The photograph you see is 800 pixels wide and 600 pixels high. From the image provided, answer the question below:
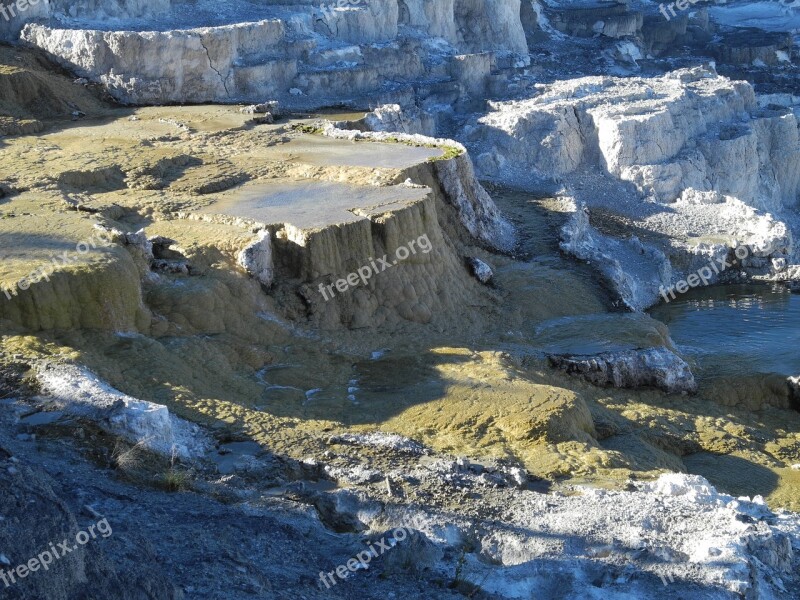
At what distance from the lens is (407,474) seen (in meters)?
9.45

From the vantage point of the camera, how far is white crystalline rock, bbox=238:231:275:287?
14.1 meters

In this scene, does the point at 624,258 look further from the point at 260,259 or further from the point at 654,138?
the point at 260,259

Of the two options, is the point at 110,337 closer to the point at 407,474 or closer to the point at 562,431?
the point at 407,474

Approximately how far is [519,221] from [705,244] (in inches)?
243

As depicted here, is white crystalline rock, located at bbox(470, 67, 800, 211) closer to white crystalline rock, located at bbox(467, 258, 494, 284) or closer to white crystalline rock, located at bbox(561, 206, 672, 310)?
white crystalline rock, located at bbox(561, 206, 672, 310)

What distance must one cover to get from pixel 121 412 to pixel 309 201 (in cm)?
758

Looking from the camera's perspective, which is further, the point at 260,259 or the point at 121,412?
the point at 260,259

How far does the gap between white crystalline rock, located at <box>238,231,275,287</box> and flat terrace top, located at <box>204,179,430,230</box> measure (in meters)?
0.60

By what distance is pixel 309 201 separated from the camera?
16.0 m

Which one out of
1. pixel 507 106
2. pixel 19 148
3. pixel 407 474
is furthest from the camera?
pixel 507 106

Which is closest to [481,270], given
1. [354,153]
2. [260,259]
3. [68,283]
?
[354,153]

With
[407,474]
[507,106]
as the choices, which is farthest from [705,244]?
[407,474]

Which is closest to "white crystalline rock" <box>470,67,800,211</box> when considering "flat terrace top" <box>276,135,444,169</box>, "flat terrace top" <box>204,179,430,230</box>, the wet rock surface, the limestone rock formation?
the wet rock surface

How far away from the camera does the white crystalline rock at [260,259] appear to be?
46.3 feet
